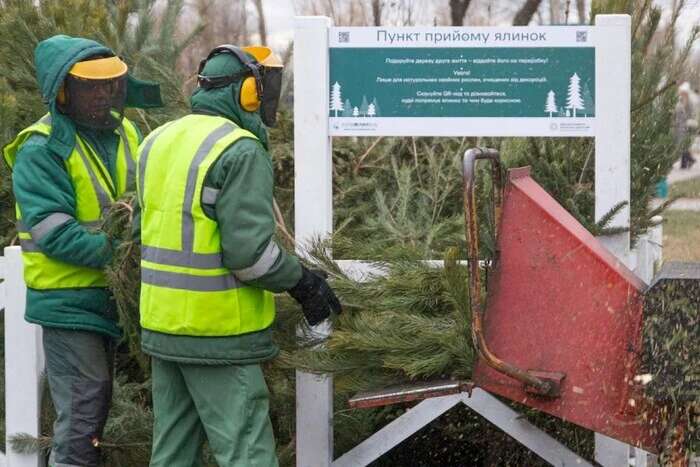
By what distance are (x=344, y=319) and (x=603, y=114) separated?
4.05 ft

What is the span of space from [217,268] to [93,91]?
3.41ft

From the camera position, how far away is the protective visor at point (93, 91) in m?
4.77

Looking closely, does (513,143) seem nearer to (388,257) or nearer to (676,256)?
(388,257)

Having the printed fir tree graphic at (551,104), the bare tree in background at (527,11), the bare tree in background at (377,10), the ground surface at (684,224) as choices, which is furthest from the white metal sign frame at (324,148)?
the ground surface at (684,224)

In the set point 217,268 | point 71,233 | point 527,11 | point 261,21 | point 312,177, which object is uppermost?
point 261,21

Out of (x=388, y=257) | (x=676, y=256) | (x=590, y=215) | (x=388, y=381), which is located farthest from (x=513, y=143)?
(x=676, y=256)

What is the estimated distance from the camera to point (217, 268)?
4.17 m

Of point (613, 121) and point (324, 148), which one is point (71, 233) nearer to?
point (324, 148)

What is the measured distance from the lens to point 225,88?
430 centimetres

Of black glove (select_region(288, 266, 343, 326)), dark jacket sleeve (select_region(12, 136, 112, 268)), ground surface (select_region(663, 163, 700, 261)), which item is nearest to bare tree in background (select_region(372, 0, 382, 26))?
ground surface (select_region(663, 163, 700, 261))

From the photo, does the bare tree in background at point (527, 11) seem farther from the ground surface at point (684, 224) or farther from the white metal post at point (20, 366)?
the white metal post at point (20, 366)

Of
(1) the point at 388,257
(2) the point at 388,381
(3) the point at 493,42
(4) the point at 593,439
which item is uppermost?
(3) the point at 493,42

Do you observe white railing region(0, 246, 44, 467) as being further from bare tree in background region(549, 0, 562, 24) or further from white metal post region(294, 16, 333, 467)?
bare tree in background region(549, 0, 562, 24)

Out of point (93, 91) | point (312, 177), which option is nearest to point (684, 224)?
point (312, 177)
